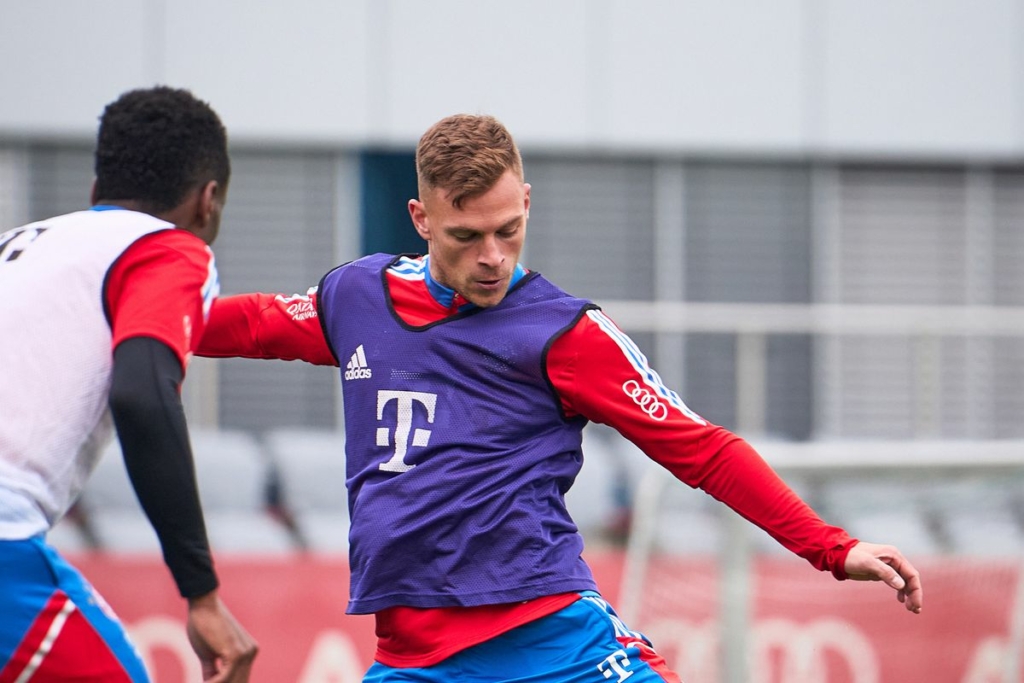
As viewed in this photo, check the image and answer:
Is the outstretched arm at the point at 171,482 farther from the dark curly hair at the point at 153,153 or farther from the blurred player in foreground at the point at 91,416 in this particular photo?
the dark curly hair at the point at 153,153

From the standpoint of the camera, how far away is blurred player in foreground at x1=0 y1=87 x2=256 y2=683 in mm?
2553

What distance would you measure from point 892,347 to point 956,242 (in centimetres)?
187

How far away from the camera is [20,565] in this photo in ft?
8.47

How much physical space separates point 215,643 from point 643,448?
1036 mm

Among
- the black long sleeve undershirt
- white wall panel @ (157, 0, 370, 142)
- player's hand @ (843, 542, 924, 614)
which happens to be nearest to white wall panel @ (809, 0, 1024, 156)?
white wall panel @ (157, 0, 370, 142)

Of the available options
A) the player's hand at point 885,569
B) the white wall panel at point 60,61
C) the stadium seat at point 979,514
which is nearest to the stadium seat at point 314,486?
the stadium seat at point 979,514

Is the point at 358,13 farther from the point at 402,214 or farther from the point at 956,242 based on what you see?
the point at 956,242

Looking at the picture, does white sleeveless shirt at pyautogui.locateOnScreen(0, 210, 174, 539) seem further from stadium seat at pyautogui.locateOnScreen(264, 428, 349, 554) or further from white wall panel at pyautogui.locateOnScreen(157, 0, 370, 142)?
white wall panel at pyautogui.locateOnScreen(157, 0, 370, 142)

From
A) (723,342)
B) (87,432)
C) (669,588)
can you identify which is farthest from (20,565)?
(723,342)

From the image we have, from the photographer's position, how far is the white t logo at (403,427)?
2988 millimetres

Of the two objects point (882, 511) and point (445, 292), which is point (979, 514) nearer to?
point (882, 511)

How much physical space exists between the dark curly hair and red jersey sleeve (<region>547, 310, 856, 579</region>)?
3.07 feet

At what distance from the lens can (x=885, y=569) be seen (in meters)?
2.79

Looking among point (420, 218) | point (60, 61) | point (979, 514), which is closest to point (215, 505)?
point (979, 514)
